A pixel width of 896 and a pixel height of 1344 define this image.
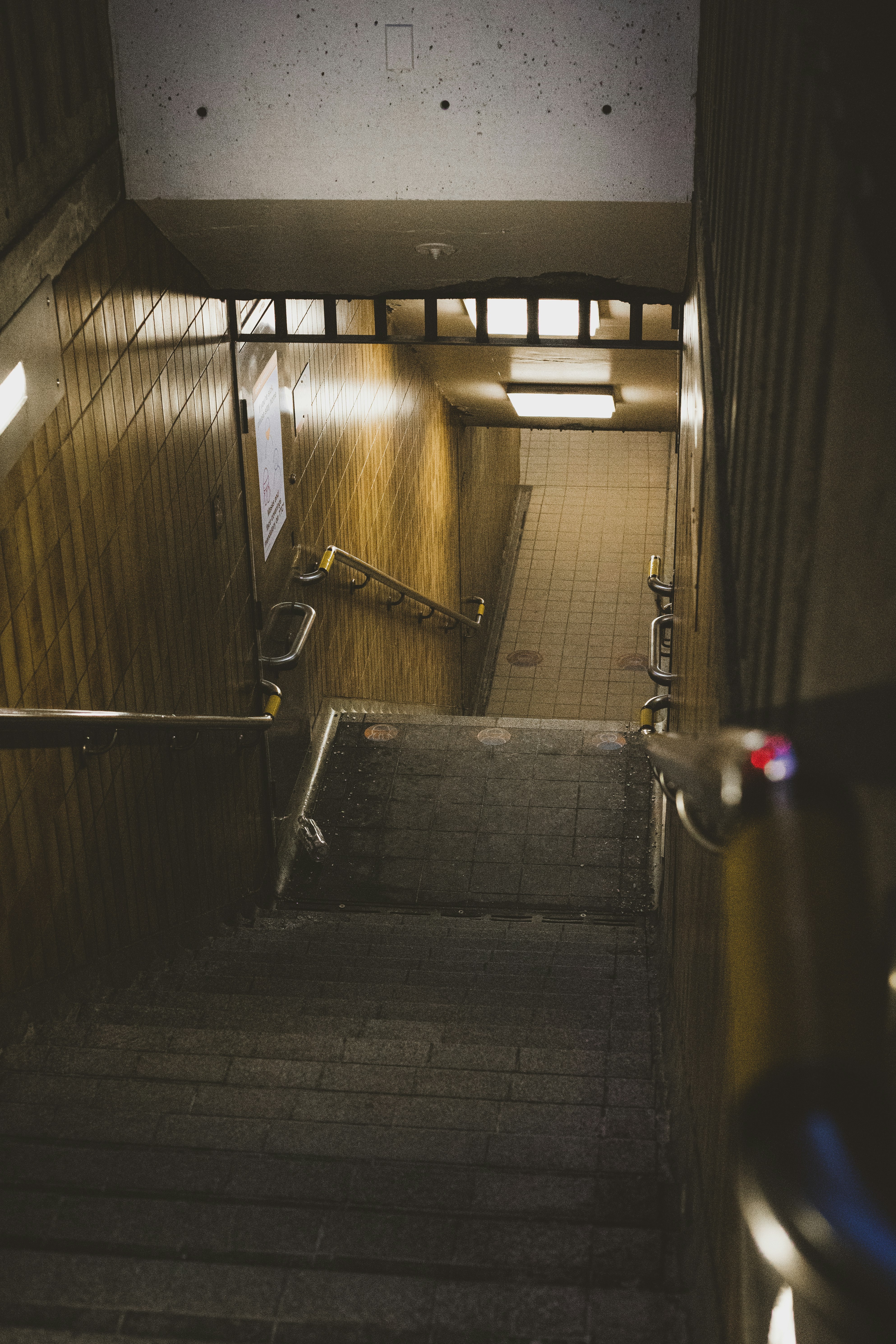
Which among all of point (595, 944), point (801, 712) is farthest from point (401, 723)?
point (801, 712)

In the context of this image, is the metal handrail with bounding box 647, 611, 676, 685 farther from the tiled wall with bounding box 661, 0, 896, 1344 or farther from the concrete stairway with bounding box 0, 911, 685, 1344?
the tiled wall with bounding box 661, 0, 896, 1344

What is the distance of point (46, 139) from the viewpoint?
331 cm

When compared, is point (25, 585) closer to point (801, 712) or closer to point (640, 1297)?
point (640, 1297)

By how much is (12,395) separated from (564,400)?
20.6ft

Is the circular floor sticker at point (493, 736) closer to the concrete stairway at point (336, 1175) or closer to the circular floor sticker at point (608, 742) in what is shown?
the circular floor sticker at point (608, 742)

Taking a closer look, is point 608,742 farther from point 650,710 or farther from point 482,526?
point 482,526

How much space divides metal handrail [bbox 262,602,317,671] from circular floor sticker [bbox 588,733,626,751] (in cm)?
184

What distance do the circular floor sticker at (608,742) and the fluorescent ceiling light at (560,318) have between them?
7.63 ft

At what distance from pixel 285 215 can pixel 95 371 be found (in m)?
1.01

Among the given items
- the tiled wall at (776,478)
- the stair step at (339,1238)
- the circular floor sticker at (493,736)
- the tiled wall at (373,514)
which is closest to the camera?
the tiled wall at (776,478)

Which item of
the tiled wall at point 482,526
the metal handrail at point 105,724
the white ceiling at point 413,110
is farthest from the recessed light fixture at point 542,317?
the tiled wall at point 482,526

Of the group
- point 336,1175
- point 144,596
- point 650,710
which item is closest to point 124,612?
point 144,596

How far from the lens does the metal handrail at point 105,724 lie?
9.62ft

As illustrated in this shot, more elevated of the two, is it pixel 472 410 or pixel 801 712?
pixel 472 410
